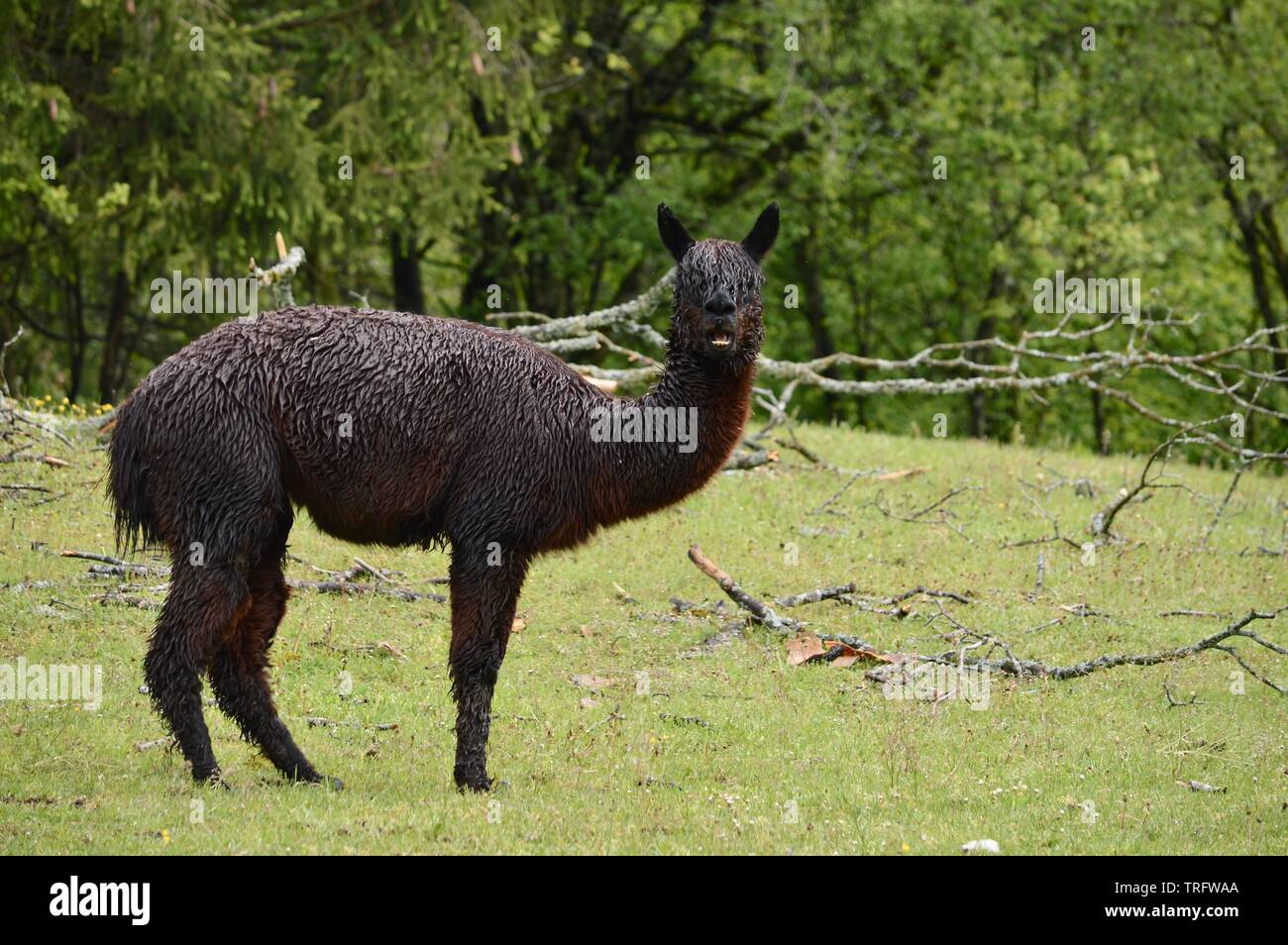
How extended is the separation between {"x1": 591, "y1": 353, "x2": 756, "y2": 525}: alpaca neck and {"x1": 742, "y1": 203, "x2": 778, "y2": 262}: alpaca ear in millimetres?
548

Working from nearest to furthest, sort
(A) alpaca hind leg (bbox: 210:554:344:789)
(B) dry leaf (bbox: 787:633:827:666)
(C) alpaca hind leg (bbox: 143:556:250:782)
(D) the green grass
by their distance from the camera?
1. (D) the green grass
2. (C) alpaca hind leg (bbox: 143:556:250:782)
3. (A) alpaca hind leg (bbox: 210:554:344:789)
4. (B) dry leaf (bbox: 787:633:827:666)

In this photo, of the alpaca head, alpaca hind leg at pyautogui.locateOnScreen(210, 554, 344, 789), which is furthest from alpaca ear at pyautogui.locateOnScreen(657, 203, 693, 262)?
alpaca hind leg at pyautogui.locateOnScreen(210, 554, 344, 789)

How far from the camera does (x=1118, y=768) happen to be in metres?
8.39

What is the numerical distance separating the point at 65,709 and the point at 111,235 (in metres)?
10.6

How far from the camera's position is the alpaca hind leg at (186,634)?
7117mm

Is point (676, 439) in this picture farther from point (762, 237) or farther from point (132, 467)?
point (132, 467)

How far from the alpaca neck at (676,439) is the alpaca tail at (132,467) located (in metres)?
2.18

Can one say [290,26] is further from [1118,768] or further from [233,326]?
[1118,768]

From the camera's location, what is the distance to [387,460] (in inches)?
291

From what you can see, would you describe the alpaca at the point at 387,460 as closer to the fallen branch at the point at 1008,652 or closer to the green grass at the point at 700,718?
the green grass at the point at 700,718

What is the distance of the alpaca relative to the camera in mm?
7184

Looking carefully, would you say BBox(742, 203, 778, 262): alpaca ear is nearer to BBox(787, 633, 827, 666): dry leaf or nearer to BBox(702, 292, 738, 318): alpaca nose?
BBox(702, 292, 738, 318): alpaca nose
